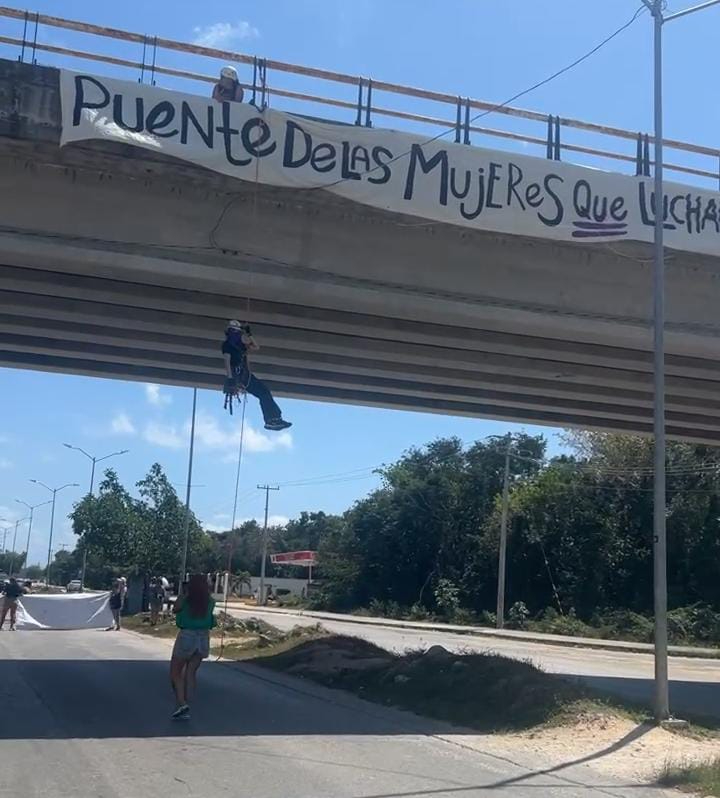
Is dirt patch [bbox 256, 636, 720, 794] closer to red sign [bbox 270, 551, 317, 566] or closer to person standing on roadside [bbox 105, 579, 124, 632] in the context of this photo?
person standing on roadside [bbox 105, 579, 124, 632]

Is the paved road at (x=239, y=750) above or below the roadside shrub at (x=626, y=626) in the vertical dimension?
below

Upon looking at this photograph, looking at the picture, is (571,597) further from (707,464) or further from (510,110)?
(510,110)

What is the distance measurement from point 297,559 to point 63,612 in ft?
228

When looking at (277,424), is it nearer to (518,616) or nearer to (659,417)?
(659,417)

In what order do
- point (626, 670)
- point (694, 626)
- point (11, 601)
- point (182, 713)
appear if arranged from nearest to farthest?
1. point (182, 713)
2. point (626, 670)
3. point (11, 601)
4. point (694, 626)

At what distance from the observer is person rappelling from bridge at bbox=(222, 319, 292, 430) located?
1316 centimetres

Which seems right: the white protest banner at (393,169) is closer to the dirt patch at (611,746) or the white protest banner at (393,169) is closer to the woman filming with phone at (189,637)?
the woman filming with phone at (189,637)

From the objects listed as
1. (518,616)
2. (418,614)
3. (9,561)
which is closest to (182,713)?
(518,616)

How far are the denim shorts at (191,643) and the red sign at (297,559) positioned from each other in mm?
80682

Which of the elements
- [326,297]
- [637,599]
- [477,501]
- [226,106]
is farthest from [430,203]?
[477,501]

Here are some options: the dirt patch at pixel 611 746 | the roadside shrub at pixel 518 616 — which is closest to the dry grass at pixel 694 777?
the dirt patch at pixel 611 746

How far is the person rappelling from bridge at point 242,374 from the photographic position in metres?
13.2

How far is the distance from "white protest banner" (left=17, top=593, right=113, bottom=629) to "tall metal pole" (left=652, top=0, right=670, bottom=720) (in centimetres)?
2334

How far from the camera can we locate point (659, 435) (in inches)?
539
